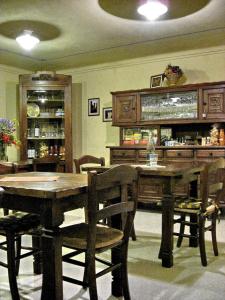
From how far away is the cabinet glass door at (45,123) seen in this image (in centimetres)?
590

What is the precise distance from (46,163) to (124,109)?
5.40 feet

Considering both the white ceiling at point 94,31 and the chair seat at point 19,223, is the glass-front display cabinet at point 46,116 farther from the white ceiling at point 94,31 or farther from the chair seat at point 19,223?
the chair seat at point 19,223

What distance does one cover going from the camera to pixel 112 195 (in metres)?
1.89

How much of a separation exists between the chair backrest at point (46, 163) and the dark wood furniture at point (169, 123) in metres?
1.00

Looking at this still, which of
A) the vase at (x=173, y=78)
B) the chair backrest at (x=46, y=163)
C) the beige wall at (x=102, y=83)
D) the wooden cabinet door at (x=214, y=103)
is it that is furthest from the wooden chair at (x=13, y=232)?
the beige wall at (x=102, y=83)

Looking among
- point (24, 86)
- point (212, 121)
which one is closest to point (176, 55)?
point (212, 121)

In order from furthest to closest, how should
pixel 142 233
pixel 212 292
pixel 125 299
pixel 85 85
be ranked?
pixel 85 85 → pixel 142 233 → pixel 212 292 → pixel 125 299

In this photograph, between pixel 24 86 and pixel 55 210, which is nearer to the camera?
pixel 55 210

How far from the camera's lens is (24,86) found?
5.74 m

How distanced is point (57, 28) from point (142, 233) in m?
2.74

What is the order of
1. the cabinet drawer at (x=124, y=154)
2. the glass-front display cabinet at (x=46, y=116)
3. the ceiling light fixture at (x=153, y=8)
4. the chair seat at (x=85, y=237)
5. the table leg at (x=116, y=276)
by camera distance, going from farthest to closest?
the glass-front display cabinet at (x=46, y=116), the cabinet drawer at (x=124, y=154), the ceiling light fixture at (x=153, y=8), the table leg at (x=116, y=276), the chair seat at (x=85, y=237)

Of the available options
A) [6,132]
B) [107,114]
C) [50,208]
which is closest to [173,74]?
[107,114]

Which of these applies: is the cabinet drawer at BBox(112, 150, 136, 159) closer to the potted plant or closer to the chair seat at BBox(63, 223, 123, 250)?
the potted plant

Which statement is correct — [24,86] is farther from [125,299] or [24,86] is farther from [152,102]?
[125,299]
